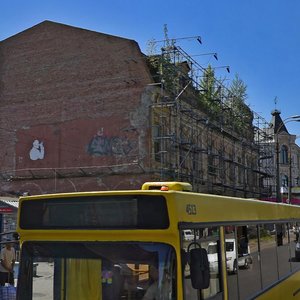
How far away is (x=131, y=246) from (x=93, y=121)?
28582 millimetres

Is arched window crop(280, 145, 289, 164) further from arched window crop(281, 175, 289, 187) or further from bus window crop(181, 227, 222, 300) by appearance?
bus window crop(181, 227, 222, 300)

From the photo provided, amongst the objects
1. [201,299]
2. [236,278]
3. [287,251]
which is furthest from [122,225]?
[287,251]

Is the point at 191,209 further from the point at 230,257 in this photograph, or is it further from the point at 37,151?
the point at 37,151

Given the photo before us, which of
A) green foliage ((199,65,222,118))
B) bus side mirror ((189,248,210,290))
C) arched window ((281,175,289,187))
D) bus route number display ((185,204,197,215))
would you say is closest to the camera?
bus side mirror ((189,248,210,290))

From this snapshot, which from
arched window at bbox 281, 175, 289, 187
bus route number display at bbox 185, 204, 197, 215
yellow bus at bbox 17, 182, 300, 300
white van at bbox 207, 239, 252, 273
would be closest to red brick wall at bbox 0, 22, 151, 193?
white van at bbox 207, 239, 252, 273

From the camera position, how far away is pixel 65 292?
479 centimetres

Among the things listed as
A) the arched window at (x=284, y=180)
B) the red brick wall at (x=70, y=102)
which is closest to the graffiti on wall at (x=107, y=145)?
the red brick wall at (x=70, y=102)

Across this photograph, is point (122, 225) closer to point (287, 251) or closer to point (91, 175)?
point (287, 251)

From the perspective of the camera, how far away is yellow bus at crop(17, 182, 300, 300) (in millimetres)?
3939

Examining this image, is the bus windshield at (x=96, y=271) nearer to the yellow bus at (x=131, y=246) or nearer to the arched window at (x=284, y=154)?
the yellow bus at (x=131, y=246)

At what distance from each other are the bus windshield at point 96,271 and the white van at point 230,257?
710 millimetres

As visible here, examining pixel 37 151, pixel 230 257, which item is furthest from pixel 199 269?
pixel 37 151

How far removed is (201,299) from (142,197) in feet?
3.39

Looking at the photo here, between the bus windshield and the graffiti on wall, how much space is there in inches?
1007
